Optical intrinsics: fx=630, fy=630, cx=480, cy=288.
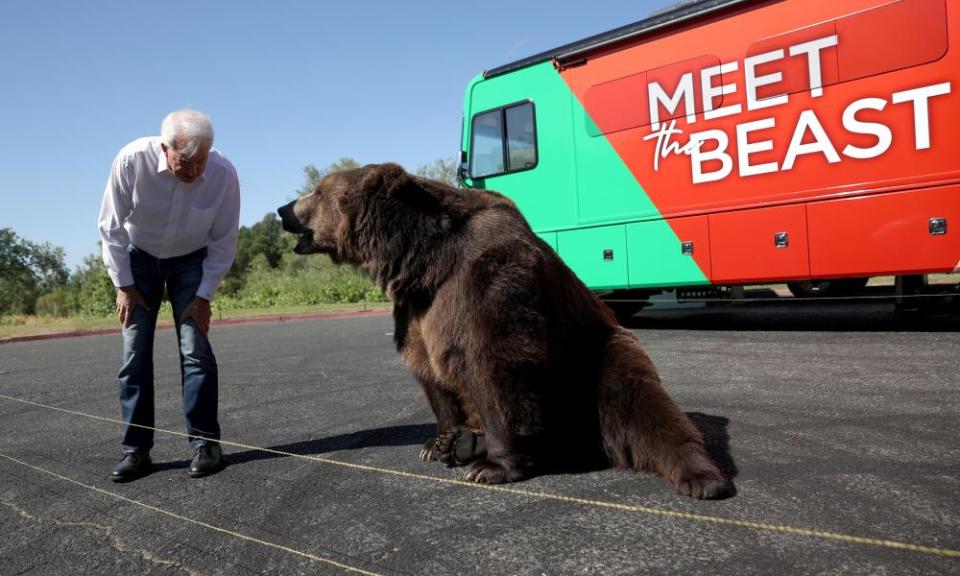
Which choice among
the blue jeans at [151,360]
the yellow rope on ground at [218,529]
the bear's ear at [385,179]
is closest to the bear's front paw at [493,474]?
the yellow rope on ground at [218,529]

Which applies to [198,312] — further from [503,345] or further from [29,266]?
[29,266]

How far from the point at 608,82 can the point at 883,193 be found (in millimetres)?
3654

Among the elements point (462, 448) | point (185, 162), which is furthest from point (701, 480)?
point (185, 162)

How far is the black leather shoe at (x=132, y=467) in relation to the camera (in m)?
3.26

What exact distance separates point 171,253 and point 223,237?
0.94 feet

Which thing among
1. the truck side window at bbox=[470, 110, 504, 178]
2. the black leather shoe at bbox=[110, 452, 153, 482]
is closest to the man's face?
the black leather shoe at bbox=[110, 452, 153, 482]

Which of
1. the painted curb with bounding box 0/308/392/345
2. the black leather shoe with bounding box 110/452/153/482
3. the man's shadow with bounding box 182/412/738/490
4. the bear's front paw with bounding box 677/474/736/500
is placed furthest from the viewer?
the painted curb with bounding box 0/308/392/345

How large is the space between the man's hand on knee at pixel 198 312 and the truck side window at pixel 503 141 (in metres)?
6.57

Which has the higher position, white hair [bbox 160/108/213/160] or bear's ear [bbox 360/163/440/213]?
white hair [bbox 160/108/213/160]

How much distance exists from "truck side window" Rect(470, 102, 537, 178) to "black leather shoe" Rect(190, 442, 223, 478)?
6944 millimetres

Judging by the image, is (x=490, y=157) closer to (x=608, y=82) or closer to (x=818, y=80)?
(x=608, y=82)

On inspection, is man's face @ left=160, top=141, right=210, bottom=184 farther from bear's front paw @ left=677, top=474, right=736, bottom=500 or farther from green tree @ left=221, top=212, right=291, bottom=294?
green tree @ left=221, top=212, right=291, bottom=294

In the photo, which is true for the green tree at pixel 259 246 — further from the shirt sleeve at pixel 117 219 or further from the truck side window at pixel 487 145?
the shirt sleeve at pixel 117 219

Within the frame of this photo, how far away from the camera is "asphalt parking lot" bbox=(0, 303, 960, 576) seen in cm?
211
